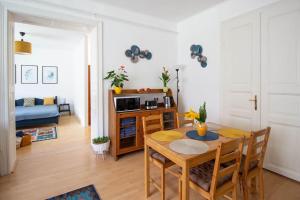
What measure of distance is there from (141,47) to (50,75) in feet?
15.7

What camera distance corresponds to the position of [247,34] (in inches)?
99.7

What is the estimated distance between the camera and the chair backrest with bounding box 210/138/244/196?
1.28 metres

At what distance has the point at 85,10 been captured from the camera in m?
2.78

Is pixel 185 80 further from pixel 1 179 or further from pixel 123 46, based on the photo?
pixel 1 179

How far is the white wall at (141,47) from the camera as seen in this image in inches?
120

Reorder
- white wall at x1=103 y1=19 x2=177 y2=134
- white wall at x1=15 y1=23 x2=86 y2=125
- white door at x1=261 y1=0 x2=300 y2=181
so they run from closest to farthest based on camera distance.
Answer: white door at x1=261 y1=0 x2=300 y2=181 < white wall at x1=103 y1=19 x2=177 y2=134 < white wall at x1=15 y1=23 x2=86 y2=125

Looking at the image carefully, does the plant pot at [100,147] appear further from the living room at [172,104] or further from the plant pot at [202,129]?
the plant pot at [202,129]

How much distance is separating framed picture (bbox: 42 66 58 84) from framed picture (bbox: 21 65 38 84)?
0.27 metres

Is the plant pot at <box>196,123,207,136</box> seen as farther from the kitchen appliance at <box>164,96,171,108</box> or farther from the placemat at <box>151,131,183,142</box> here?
the kitchen appliance at <box>164,96,171,108</box>

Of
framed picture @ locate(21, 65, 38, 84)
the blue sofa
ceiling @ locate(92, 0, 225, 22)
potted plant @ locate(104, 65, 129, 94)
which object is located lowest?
the blue sofa

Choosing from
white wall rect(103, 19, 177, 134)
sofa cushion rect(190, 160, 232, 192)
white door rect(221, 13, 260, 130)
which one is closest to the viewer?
sofa cushion rect(190, 160, 232, 192)

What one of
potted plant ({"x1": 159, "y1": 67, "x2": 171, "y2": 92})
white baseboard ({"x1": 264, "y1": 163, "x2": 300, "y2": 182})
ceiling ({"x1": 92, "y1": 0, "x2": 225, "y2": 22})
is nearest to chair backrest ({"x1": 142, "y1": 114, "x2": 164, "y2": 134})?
potted plant ({"x1": 159, "y1": 67, "x2": 171, "y2": 92})

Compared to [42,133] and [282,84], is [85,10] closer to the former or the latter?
[282,84]

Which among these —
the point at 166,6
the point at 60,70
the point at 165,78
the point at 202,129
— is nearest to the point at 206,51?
the point at 165,78
